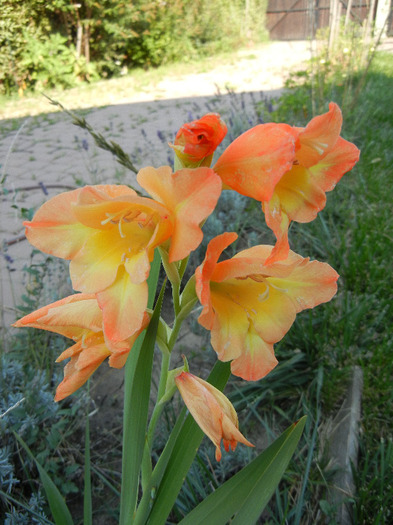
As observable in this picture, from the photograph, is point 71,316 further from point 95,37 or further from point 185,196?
point 95,37

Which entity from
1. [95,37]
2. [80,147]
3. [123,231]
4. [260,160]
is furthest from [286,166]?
[95,37]

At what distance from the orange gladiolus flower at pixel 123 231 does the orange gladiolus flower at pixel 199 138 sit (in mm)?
78

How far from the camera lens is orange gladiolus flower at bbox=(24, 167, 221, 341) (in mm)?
639

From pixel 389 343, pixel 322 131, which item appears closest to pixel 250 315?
pixel 322 131

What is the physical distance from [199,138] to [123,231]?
0.19 m

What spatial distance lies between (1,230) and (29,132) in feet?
10.5

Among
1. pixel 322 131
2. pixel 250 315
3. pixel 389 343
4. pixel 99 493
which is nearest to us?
pixel 322 131

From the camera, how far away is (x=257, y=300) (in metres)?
0.80

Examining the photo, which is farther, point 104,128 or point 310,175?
point 104,128

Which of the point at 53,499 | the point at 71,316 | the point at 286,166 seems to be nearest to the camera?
the point at 286,166

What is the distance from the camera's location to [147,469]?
0.92 meters

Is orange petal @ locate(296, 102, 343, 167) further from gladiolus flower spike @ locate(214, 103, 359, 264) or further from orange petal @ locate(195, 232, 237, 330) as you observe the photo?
orange petal @ locate(195, 232, 237, 330)

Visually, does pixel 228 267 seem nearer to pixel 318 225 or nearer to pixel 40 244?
pixel 40 244

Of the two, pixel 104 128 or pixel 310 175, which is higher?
pixel 310 175
